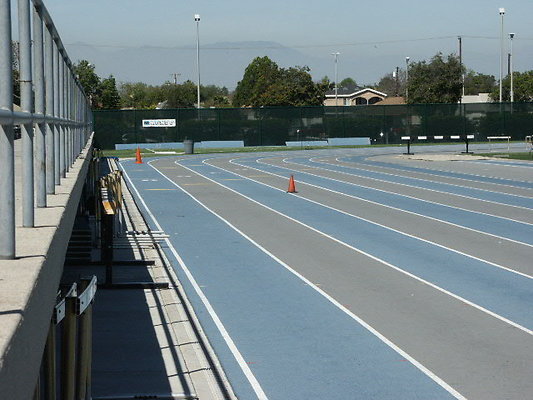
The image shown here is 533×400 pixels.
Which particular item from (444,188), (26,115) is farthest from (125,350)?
(444,188)

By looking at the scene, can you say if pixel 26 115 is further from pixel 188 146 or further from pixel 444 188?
pixel 188 146

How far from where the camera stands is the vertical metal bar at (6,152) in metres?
3.59

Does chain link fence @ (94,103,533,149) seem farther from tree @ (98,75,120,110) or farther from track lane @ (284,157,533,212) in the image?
tree @ (98,75,120,110)

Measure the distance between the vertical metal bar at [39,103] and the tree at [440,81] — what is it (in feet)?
300

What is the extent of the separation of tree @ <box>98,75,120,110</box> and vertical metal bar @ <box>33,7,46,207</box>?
10150cm

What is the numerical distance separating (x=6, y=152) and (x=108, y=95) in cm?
10866

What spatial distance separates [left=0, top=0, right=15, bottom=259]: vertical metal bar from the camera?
359 cm

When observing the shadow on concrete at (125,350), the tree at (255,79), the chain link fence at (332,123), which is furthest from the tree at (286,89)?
the shadow on concrete at (125,350)

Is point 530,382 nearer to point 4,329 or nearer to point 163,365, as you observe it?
point 163,365

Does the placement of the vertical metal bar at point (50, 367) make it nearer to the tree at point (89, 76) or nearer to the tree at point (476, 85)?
the tree at point (89, 76)

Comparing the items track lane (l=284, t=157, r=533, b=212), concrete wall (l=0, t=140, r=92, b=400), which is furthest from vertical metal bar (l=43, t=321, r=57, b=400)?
track lane (l=284, t=157, r=533, b=212)

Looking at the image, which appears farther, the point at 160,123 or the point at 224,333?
the point at 160,123

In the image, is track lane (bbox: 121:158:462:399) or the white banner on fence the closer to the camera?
track lane (bbox: 121:158:462:399)

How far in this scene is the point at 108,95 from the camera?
110438 millimetres
